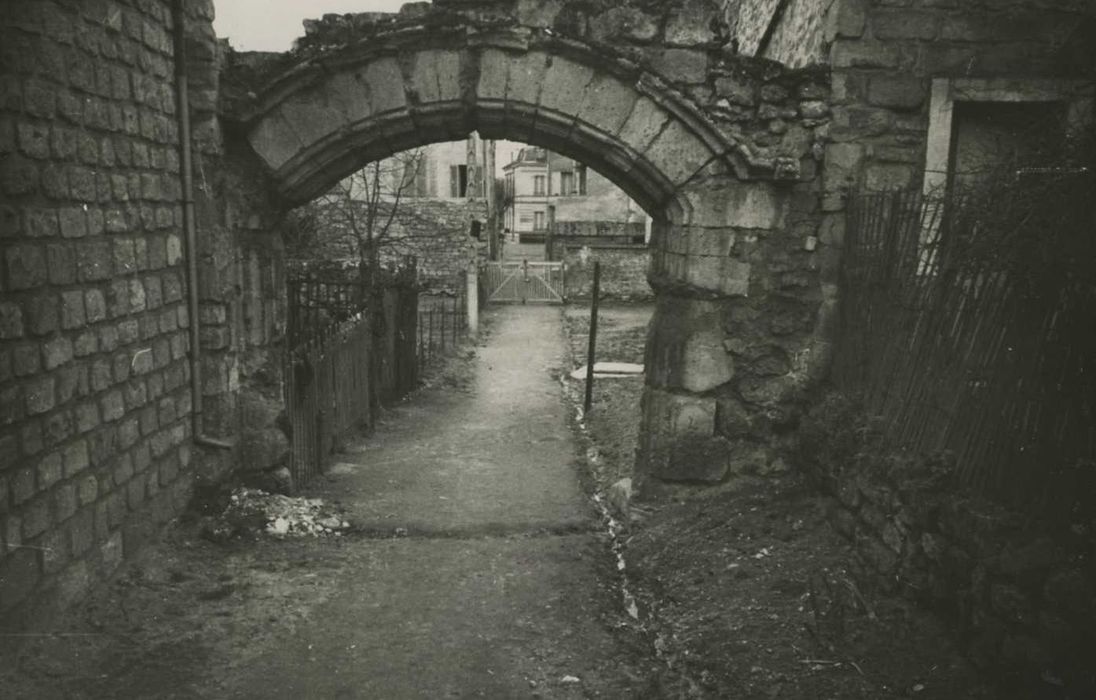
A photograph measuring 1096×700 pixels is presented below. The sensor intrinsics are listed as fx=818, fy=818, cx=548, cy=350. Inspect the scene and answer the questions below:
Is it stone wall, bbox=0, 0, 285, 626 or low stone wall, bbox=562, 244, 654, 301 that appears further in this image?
low stone wall, bbox=562, 244, 654, 301

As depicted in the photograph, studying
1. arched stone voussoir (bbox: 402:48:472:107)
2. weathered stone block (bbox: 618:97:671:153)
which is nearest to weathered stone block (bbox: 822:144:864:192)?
weathered stone block (bbox: 618:97:671:153)

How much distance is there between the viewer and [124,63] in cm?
464

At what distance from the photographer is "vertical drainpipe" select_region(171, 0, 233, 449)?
525cm

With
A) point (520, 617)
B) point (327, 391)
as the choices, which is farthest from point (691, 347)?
point (327, 391)

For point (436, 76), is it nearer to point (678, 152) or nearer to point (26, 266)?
point (678, 152)

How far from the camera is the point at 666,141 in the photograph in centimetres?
566

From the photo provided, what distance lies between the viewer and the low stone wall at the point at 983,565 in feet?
9.34

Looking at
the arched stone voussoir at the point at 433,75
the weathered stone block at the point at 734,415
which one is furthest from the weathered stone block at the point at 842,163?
the arched stone voussoir at the point at 433,75

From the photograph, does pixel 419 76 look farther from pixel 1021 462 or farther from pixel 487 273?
pixel 487 273

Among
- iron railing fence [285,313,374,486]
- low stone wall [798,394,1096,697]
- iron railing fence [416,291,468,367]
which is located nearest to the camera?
low stone wall [798,394,1096,697]

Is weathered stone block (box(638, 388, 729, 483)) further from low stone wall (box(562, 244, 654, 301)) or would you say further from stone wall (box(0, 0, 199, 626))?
low stone wall (box(562, 244, 654, 301))

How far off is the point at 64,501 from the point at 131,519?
770mm

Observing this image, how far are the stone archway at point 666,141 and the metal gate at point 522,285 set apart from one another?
16335 millimetres

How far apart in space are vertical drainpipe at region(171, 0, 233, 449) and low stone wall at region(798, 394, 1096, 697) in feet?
14.0
